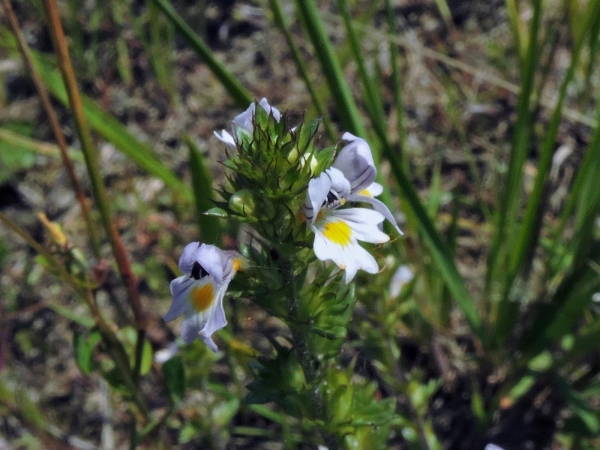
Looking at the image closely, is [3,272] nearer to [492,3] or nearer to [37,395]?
[37,395]

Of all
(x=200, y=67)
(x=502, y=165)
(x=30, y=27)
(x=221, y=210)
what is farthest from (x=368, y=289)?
(x=30, y=27)

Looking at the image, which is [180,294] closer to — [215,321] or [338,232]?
[215,321]

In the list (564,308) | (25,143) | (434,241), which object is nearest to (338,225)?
(434,241)

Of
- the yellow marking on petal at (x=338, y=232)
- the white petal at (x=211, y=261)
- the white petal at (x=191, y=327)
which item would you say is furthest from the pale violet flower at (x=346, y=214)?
the white petal at (x=191, y=327)

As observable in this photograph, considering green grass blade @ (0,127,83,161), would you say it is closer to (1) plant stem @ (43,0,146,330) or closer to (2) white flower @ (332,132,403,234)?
(1) plant stem @ (43,0,146,330)

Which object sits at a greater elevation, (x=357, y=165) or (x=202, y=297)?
(x=357, y=165)

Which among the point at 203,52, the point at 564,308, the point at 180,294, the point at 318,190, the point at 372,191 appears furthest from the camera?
the point at 564,308

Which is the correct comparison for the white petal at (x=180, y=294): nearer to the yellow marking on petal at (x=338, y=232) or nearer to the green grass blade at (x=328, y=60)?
the yellow marking on petal at (x=338, y=232)
